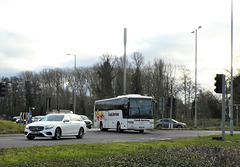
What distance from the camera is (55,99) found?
101938 millimetres

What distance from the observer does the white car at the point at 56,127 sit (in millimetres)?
23500

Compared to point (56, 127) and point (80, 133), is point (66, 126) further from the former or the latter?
point (80, 133)

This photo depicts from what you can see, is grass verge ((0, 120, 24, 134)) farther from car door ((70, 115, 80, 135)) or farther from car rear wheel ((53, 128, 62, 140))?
car rear wheel ((53, 128, 62, 140))

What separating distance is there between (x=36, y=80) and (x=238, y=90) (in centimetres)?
5465

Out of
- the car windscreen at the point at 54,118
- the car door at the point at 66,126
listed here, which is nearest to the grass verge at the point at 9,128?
the car windscreen at the point at 54,118

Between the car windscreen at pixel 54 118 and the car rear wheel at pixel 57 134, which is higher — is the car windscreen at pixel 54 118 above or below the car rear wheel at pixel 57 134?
above

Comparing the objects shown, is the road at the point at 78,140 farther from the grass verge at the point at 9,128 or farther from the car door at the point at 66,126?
the grass verge at the point at 9,128

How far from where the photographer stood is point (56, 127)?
24.1 m

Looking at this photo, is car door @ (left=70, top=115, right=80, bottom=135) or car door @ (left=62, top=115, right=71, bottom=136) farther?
car door @ (left=70, top=115, right=80, bottom=135)

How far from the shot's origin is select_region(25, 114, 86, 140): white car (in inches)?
925

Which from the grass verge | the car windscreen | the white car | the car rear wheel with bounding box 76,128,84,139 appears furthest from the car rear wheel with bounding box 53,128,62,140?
the grass verge

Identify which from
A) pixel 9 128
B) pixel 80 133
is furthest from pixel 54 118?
pixel 9 128

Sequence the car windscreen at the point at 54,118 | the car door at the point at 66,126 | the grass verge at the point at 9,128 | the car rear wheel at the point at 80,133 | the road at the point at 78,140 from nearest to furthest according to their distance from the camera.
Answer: the road at the point at 78,140 < the car door at the point at 66,126 < the car windscreen at the point at 54,118 < the car rear wheel at the point at 80,133 < the grass verge at the point at 9,128

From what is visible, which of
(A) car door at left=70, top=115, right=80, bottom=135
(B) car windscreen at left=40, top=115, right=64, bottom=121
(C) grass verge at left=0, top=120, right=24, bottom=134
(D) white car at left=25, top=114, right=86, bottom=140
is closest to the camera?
(D) white car at left=25, top=114, right=86, bottom=140
